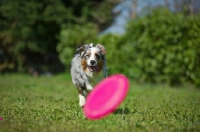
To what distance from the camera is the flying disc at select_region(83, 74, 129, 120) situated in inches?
203

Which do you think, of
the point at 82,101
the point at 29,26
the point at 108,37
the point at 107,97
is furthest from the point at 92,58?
the point at 29,26

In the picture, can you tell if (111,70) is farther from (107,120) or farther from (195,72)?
(107,120)

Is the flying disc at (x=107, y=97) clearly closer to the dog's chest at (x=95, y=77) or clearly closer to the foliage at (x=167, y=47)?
the dog's chest at (x=95, y=77)

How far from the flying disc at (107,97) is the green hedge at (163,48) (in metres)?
9.56

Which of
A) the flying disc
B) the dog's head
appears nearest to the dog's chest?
the dog's head

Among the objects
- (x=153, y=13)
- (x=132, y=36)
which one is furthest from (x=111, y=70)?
(x=153, y=13)

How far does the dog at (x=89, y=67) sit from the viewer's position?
24.2 feet

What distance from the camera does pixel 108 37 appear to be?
65.8 ft

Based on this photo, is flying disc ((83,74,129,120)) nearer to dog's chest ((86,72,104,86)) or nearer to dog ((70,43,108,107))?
dog ((70,43,108,107))

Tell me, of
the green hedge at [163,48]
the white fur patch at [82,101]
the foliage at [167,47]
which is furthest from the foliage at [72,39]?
the white fur patch at [82,101]

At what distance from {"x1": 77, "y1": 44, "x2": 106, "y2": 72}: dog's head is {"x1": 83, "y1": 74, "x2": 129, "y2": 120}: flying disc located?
1590 mm

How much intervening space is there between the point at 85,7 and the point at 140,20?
10.9m

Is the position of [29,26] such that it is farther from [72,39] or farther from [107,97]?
[107,97]

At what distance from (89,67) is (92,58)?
0.33 m
